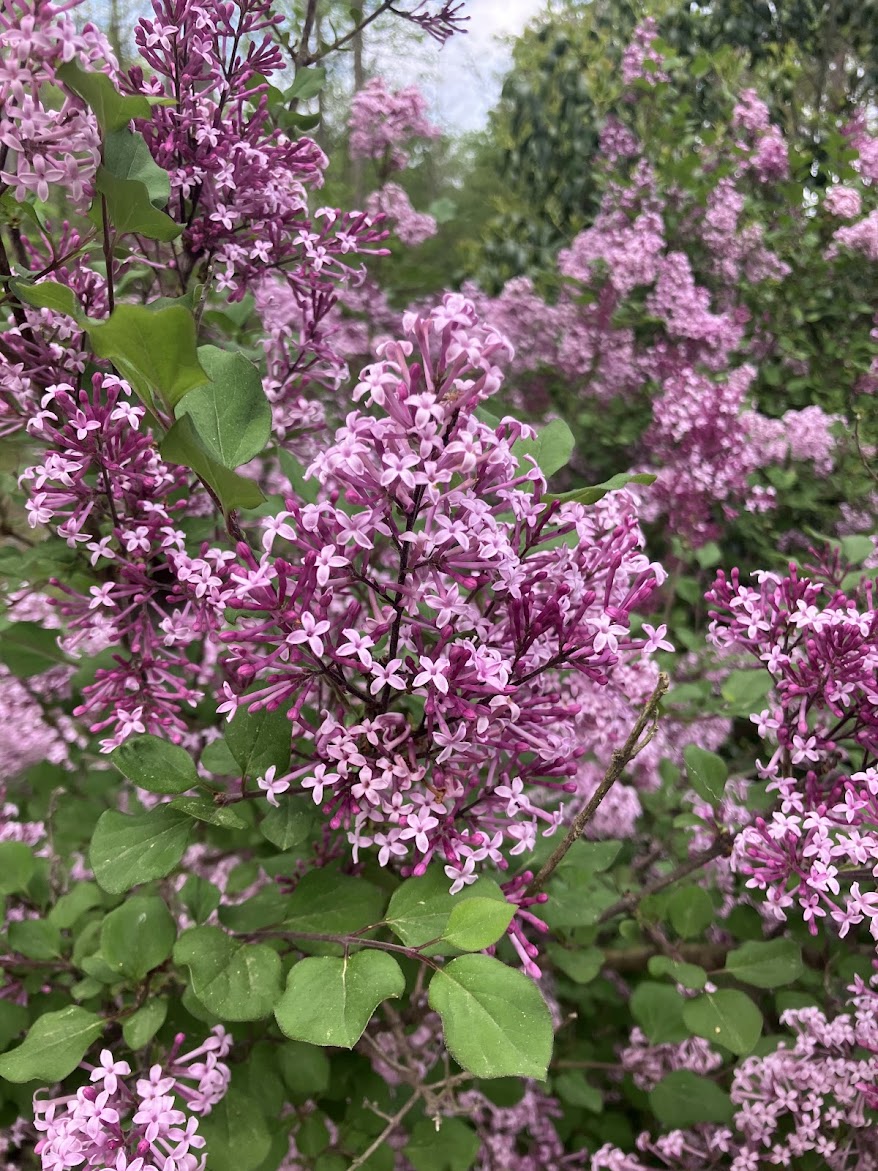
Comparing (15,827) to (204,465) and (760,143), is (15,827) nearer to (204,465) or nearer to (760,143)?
(204,465)

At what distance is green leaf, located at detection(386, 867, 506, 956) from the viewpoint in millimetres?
822

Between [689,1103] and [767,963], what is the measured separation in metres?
0.42

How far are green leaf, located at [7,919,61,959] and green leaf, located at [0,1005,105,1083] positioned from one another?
0.30 m

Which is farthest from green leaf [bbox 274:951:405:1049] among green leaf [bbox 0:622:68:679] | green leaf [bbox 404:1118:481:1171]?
green leaf [bbox 0:622:68:679]

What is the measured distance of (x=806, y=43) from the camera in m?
5.16

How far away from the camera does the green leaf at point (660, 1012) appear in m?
1.59

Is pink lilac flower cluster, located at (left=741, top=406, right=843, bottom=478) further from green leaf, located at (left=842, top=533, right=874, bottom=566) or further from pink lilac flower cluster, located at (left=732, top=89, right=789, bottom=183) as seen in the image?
pink lilac flower cluster, located at (left=732, top=89, right=789, bottom=183)

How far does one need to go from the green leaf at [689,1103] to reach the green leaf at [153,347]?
1.54 metres

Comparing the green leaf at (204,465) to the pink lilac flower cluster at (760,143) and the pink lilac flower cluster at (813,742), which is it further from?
the pink lilac flower cluster at (760,143)

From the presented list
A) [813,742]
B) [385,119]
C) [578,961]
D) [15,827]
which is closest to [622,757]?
[813,742]

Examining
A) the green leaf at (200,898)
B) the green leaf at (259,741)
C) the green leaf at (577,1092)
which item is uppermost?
the green leaf at (259,741)

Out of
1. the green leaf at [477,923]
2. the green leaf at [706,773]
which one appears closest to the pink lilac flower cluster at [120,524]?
the green leaf at [477,923]

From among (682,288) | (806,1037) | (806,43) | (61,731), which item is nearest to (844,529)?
(682,288)

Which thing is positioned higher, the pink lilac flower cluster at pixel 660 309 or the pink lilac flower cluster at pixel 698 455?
the pink lilac flower cluster at pixel 660 309
